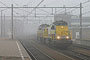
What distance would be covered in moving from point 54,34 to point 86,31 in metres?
24.5

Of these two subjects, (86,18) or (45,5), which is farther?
(86,18)

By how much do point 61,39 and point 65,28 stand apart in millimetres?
2175

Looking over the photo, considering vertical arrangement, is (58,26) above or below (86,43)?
above

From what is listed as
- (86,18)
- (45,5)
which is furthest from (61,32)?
(86,18)

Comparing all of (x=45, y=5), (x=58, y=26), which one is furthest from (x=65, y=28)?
(x=45, y=5)

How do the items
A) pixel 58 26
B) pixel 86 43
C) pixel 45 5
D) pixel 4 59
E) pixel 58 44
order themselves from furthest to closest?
pixel 45 5 → pixel 86 43 → pixel 58 26 → pixel 58 44 → pixel 4 59

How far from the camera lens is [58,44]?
80.5 feet

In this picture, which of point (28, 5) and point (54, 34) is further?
point (28, 5)

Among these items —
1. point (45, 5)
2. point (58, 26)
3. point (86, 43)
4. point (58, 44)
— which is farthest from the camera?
point (45, 5)

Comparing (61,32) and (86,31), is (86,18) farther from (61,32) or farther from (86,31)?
(61,32)

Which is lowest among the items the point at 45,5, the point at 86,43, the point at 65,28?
the point at 86,43

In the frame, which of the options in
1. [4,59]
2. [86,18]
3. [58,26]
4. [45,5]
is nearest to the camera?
[4,59]

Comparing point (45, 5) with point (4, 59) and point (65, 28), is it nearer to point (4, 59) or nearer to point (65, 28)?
point (65, 28)

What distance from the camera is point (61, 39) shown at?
24.8 meters
